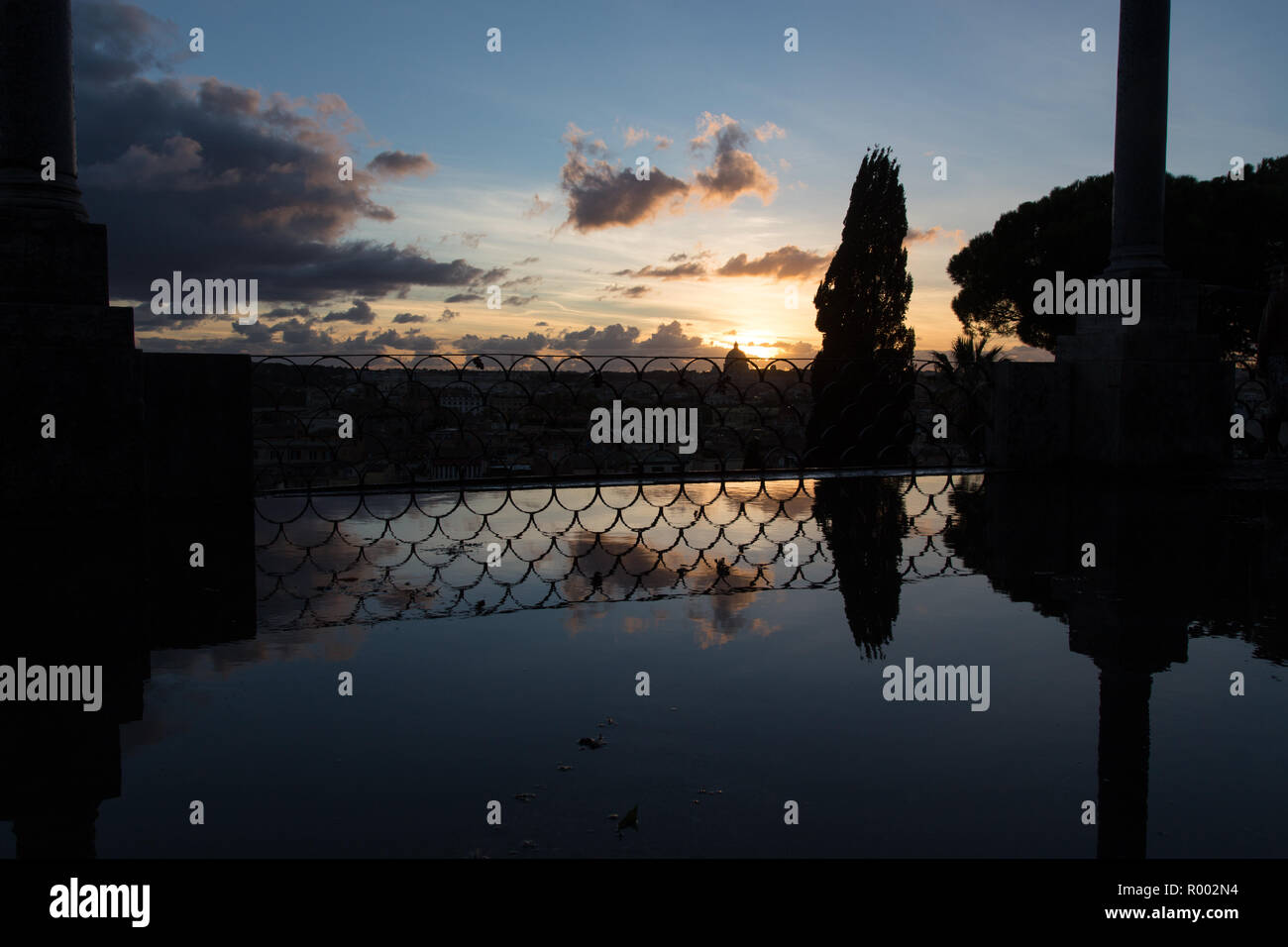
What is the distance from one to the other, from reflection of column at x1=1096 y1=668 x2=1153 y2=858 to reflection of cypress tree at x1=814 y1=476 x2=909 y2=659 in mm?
851

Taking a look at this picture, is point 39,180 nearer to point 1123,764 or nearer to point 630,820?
point 630,820

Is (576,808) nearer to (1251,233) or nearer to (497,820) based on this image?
(497,820)

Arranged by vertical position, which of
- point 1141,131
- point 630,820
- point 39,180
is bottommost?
point 630,820

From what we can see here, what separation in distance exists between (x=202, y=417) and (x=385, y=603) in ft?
13.7

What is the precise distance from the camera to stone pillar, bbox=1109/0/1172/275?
9.25m

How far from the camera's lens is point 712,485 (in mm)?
9859

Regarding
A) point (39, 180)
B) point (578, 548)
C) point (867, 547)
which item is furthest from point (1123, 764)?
point (39, 180)

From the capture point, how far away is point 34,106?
6.32 m

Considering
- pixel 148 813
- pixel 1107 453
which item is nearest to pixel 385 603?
pixel 148 813

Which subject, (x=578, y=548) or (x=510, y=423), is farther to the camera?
(x=510, y=423)

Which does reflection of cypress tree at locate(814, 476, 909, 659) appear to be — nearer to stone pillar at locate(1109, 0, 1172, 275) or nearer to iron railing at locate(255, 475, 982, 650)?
iron railing at locate(255, 475, 982, 650)

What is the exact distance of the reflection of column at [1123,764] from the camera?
2158 mm

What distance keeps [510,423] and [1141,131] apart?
715cm
